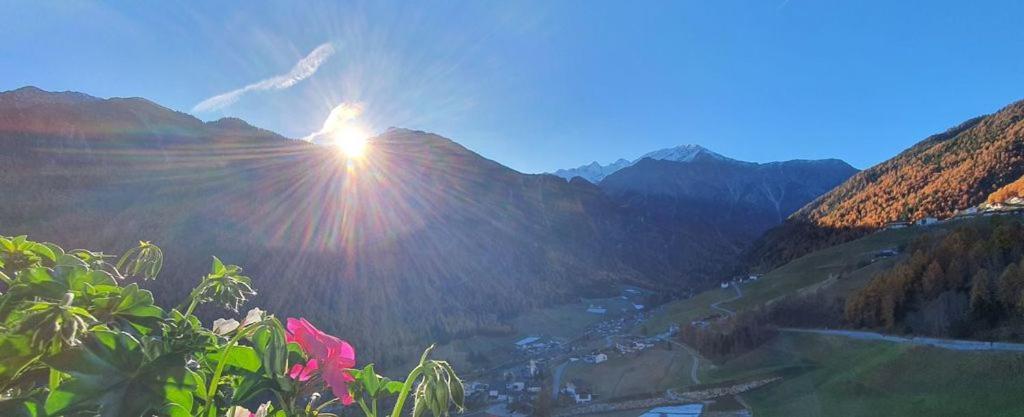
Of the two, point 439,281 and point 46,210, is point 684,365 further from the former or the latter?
point 46,210

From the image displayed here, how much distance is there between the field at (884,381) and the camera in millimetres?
18970

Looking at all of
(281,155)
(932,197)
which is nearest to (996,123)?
(932,197)

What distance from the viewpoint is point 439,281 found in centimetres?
14388

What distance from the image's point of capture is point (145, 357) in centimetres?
96

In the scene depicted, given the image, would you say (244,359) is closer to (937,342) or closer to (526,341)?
(937,342)

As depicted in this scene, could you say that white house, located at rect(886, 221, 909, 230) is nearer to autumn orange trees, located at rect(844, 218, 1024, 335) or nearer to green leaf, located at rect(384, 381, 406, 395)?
autumn orange trees, located at rect(844, 218, 1024, 335)

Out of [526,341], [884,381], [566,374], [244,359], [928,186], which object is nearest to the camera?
[244,359]

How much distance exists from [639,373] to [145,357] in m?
51.0

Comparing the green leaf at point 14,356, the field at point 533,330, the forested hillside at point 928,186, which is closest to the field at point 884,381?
the green leaf at point 14,356

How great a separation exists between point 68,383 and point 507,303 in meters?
144

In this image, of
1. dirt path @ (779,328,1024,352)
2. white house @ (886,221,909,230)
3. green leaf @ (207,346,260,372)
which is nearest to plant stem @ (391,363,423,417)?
green leaf @ (207,346,260,372)

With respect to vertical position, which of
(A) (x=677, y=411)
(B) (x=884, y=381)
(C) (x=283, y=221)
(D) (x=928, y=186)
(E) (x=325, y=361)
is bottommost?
(A) (x=677, y=411)

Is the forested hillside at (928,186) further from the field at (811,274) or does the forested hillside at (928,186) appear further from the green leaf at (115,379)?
the green leaf at (115,379)

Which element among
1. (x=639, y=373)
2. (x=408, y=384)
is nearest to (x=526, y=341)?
(x=639, y=373)
